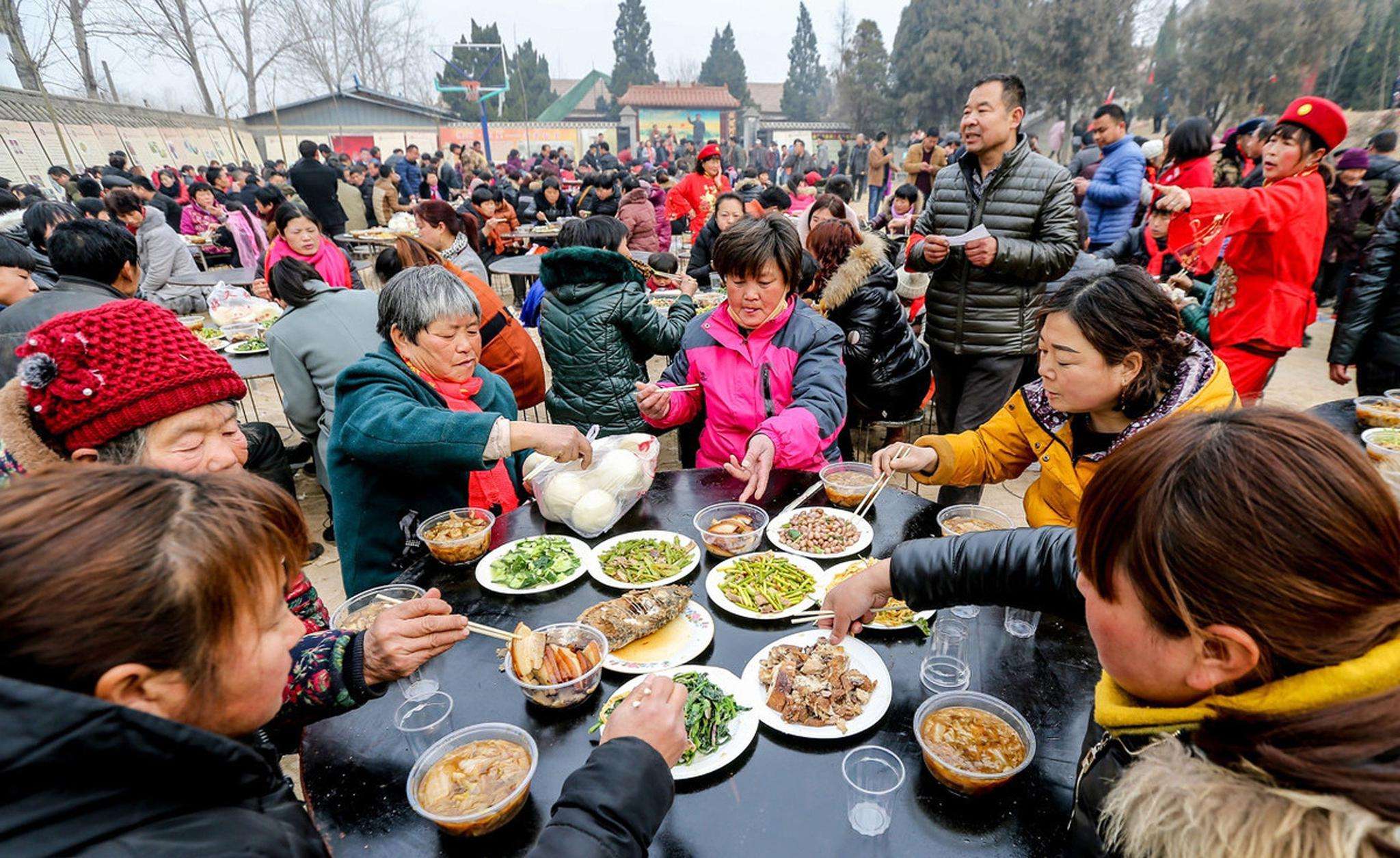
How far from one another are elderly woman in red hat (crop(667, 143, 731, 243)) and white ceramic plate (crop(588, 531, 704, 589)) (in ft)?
26.7

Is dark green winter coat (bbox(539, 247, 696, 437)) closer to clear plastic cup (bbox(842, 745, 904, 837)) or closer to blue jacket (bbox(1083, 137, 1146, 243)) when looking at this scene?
clear plastic cup (bbox(842, 745, 904, 837))

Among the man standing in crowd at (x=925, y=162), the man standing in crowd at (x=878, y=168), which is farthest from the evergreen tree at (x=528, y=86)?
the man standing in crowd at (x=925, y=162)

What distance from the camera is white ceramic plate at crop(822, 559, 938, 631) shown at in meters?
1.84

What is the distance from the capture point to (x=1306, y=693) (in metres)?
0.84

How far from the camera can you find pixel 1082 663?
5.63 ft

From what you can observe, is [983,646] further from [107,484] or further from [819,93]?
[819,93]

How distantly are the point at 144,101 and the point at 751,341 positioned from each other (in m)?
41.4

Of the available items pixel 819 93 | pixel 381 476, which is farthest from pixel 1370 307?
pixel 819 93

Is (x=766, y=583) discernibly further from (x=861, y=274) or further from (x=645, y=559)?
(x=861, y=274)

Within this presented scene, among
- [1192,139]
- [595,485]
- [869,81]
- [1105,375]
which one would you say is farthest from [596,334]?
[869,81]

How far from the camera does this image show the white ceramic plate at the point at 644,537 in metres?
2.14

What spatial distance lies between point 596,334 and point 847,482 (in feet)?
7.77

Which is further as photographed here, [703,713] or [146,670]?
[703,713]

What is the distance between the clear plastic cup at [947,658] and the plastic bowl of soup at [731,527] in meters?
0.71
